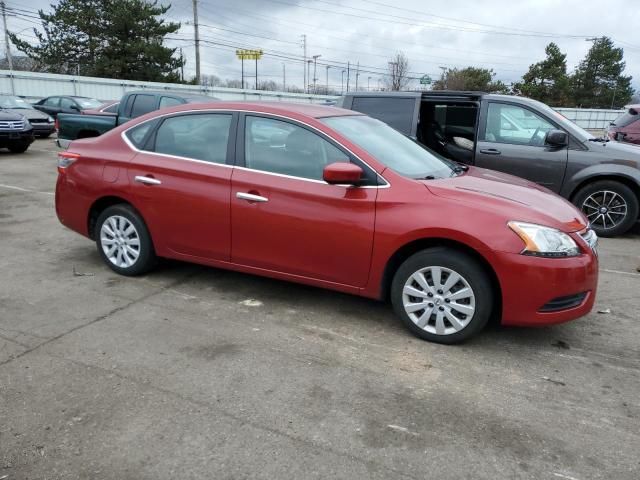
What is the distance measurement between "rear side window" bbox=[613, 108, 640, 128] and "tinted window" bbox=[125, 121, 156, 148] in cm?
1003

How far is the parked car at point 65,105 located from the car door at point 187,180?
1755 cm

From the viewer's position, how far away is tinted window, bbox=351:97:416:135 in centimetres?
750

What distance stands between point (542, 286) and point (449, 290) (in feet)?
1.95

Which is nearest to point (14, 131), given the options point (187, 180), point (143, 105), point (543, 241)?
point (143, 105)

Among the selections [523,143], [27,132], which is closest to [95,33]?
[27,132]

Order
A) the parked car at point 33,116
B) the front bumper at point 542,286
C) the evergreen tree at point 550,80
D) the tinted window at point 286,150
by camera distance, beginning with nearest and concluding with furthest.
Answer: the front bumper at point 542,286, the tinted window at point 286,150, the parked car at point 33,116, the evergreen tree at point 550,80

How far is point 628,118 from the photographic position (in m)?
11.1

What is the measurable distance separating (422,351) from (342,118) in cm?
204

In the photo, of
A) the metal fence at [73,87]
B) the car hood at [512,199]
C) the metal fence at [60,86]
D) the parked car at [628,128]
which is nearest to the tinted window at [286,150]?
the car hood at [512,199]

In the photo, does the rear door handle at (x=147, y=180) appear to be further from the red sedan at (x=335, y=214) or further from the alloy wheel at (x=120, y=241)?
the alloy wheel at (x=120, y=241)

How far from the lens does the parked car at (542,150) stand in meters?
7.00

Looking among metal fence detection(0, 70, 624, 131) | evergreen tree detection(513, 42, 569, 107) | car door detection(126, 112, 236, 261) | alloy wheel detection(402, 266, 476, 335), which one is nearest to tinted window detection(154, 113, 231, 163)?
car door detection(126, 112, 236, 261)

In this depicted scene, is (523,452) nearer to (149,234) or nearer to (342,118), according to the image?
(342,118)

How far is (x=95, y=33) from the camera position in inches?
1689
